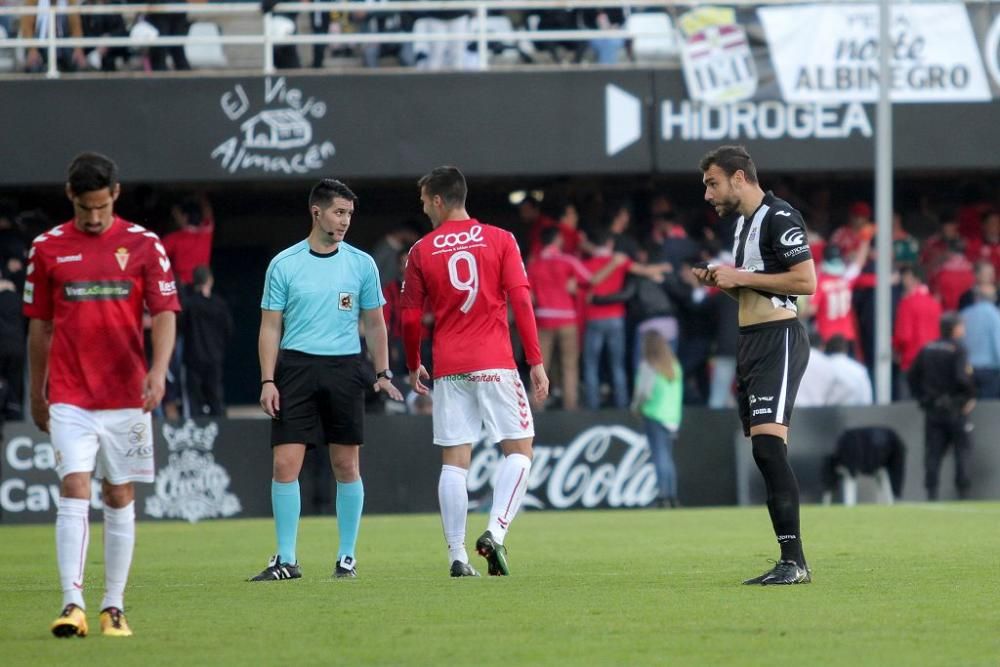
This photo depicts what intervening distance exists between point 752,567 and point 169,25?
1331cm

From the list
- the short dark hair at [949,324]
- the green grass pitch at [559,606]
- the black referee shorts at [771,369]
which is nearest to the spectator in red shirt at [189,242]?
the green grass pitch at [559,606]

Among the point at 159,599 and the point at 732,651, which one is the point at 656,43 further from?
the point at 732,651

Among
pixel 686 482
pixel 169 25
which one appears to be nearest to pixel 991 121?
pixel 686 482

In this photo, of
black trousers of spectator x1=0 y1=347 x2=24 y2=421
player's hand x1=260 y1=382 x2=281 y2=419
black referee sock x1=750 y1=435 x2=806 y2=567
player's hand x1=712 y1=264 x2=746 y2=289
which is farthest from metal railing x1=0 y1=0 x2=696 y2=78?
black referee sock x1=750 y1=435 x2=806 y2=567

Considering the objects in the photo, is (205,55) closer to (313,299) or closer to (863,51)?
(863,51)

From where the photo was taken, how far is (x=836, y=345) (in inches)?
765

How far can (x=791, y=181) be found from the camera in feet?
73.7

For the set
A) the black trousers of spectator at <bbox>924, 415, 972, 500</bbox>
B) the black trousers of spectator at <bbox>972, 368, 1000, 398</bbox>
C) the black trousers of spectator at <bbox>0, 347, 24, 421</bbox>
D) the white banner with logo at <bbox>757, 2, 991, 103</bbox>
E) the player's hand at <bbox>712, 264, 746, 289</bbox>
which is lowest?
the black trousers of spectator at <bbox>924, 415, 972, 500</bbox>

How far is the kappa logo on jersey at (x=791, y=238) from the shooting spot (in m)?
8.65

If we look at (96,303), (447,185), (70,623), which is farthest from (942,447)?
(70,623)

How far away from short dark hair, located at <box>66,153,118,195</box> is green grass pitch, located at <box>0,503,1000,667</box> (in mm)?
1840

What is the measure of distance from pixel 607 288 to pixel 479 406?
10348mm

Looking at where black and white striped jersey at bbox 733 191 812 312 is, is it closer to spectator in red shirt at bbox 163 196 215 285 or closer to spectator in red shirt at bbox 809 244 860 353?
spectator in red shirt at bbox 809 244 860 353

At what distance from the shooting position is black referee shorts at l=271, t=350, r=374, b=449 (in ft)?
31.6
